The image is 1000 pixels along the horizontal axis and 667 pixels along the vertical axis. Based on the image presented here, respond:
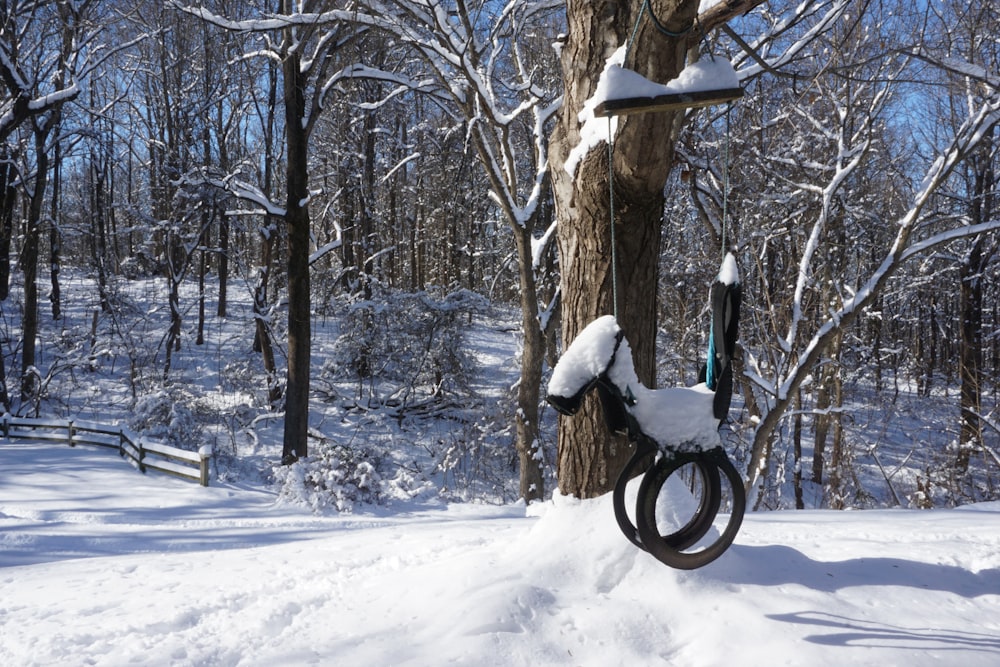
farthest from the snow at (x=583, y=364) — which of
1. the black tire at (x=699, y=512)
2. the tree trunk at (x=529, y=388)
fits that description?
the tree trunk at (x=529, y=388)

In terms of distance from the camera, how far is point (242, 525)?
8.22 m

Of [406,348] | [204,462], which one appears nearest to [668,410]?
[204,462]

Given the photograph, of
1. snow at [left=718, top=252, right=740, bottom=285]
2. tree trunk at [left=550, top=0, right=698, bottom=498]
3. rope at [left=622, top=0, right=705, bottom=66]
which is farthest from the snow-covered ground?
rope at [left=622, top=0, right=705, bottom=66]

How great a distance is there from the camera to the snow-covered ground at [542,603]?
117 inches

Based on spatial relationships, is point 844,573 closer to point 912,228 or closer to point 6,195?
point 912,228

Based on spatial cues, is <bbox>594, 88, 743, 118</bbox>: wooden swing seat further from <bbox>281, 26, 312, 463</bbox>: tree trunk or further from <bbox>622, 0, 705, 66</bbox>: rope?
<bbox>281, 26, 312, 463</bbox>: tree trunk

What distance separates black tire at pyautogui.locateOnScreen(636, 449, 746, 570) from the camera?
8.66 ft

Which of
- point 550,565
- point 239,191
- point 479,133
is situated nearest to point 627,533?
point 550,565

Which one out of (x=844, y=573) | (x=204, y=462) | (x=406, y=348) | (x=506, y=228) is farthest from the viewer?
(x=506, y=228)

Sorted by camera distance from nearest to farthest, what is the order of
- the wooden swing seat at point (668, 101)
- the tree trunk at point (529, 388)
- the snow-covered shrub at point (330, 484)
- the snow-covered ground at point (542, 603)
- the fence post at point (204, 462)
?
the wooden swing seat at point (668, 101)
the snow-covered ground at point (542, 603)
the snow-covered shrub at point (330, 484)
the tree trunk at point (529, 388)
the fence post at point (204, 462)

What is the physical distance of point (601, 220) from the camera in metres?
3.92

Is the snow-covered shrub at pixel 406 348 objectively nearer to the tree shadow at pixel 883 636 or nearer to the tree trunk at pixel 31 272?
the tree trunk at pixel 31 272

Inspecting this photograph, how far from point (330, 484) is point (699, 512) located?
781 centimetres

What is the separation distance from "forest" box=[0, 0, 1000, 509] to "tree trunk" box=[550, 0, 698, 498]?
0.05ft
